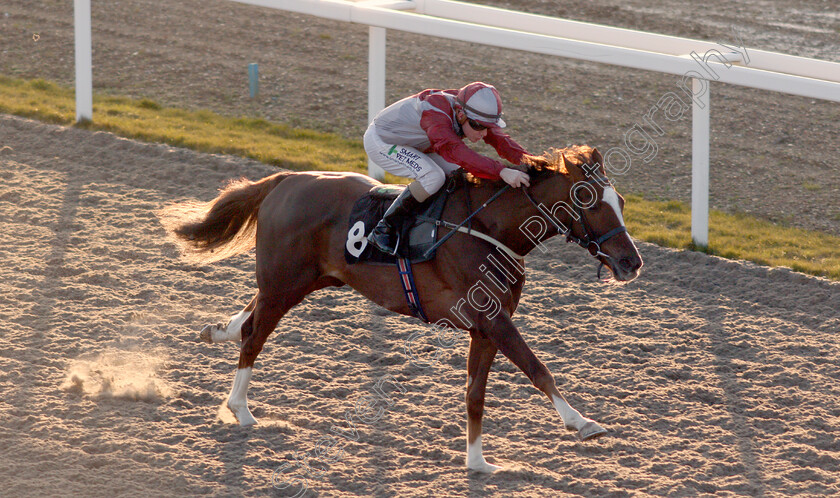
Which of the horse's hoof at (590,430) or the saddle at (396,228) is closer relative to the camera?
the horse's hoof at (590,430)

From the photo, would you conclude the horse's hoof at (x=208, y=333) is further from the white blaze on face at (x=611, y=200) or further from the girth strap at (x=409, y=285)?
the white blaze on face at (x=611, y=200)

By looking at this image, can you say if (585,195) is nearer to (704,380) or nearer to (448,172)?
(448,172)

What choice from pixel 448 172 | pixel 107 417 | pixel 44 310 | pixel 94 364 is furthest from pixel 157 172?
pixel 448 172

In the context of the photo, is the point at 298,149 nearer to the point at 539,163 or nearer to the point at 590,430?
the point at 539,163

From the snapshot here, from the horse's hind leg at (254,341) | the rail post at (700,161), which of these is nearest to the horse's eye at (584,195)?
the horse's hind leg at (254,341)

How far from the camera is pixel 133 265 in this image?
682 cm

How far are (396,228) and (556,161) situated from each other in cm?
84

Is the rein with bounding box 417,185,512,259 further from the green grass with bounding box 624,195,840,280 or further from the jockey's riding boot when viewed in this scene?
the green grass with bounding box 624,195,840,280

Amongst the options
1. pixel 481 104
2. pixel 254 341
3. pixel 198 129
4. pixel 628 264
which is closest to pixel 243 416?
pixel 254 341

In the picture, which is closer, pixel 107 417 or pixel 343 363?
pixel 107 417

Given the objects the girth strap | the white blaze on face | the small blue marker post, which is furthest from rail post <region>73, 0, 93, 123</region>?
the white blaze on face

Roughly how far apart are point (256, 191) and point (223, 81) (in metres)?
6.25

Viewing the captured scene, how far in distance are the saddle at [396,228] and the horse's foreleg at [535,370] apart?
0.49 meters

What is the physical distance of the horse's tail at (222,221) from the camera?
5.27 metres
